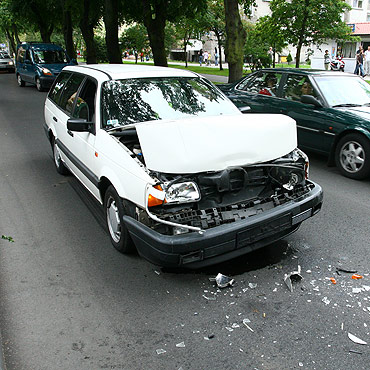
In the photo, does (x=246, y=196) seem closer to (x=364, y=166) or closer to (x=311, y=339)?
(x=311, y=339)

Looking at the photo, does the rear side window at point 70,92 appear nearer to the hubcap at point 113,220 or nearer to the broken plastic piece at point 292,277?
the hubcap at point 113,220

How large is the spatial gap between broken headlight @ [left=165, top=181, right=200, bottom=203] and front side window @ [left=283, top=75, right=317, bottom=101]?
4735 millimetres

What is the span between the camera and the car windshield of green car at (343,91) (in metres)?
7.15

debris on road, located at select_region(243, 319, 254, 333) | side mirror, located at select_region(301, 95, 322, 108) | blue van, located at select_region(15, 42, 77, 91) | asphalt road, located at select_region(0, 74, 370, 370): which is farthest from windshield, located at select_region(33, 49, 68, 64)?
debris on road, located at select_region(243, 319, 254, 333)

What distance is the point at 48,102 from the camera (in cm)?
684

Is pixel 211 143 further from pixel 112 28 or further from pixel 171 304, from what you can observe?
pixel 112 28

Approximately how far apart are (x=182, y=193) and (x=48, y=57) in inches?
711

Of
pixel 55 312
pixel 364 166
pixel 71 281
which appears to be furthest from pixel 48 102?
pixel 364 166

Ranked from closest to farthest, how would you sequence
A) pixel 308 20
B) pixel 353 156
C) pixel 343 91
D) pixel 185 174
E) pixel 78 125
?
pixel 185 174 → pixel 78 125 → pixel 353 156 → pixel 343 91 → pixel 308 20

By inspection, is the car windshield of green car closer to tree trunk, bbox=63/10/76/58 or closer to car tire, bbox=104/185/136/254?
car tire, bbox=104/185/136/254

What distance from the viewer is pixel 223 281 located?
11.7 feet

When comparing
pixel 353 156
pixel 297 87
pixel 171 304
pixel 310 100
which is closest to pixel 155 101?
pixel 171 304

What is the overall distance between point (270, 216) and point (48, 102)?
4.77 meters

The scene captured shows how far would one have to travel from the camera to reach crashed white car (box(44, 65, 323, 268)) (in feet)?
11.0
